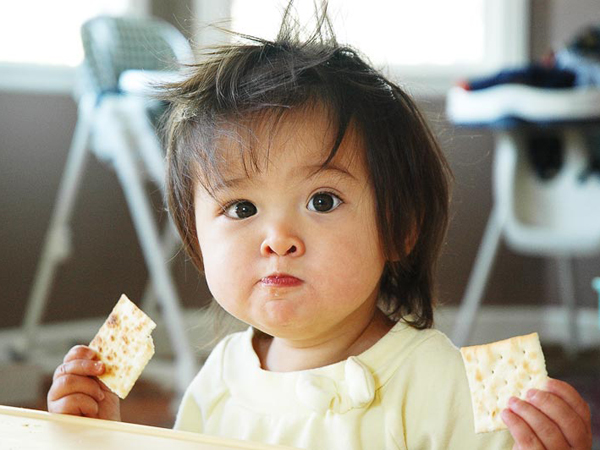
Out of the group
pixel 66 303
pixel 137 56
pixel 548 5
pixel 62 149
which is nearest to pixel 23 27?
pixel 62 149

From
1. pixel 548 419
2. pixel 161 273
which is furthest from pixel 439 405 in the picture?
pixel 161 273

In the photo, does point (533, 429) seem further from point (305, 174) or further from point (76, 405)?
point (76, 405)

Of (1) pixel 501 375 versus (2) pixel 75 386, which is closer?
(1) pixel 501 375

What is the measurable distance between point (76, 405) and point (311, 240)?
0.31 meters

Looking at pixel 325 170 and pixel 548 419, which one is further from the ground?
pixel 325 170

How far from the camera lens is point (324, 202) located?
3.14ft

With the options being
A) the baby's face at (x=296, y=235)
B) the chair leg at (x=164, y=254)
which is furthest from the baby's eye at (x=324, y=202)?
the chair leg at (x=164, y=254)

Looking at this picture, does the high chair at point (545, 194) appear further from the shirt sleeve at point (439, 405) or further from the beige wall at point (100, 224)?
the shirt sleeve at point (439, 405)

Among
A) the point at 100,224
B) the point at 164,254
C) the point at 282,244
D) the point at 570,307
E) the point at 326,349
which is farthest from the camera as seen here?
the point at 570,307

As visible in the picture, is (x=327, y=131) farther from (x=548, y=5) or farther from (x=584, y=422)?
(x=548, y=5)

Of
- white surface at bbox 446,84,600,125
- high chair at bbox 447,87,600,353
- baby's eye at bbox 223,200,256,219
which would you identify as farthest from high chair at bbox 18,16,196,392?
baby's eye at bbox 223,200,256,219

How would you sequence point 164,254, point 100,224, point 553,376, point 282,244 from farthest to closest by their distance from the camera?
point 100,224, point 164,254, point 553,376, point 282,244

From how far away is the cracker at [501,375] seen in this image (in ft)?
2.61

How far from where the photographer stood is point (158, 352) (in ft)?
11.2
